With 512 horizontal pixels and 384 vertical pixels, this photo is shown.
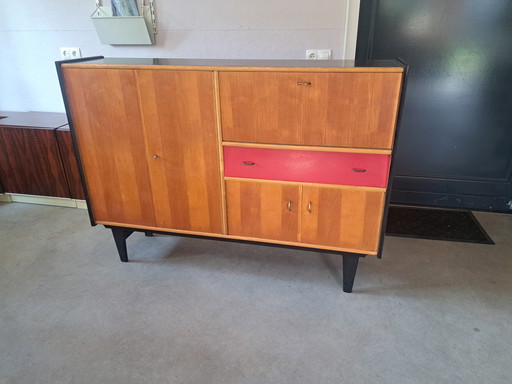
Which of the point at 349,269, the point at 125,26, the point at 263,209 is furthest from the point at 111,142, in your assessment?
the point at 349,269

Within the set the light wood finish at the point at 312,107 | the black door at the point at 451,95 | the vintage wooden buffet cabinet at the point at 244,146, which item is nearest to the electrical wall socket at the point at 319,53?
the black door at the point at 451,95

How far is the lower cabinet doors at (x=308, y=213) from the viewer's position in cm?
166

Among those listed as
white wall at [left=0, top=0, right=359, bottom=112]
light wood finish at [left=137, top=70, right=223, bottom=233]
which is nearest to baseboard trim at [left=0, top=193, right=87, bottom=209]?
white wall at [left=0, top=0, right=359, bottom=112]

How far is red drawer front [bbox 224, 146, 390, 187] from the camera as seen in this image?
5.16 feet

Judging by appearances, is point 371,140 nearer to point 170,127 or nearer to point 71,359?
point 170,127

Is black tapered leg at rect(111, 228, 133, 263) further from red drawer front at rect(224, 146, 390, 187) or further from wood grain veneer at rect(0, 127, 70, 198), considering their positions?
wood grain veneer at rect(0, 127, 70, 198)

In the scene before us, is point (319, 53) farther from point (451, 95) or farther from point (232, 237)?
point (232, 237)

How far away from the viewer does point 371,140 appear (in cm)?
152

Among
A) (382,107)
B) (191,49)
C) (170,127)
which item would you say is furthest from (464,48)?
(170,127)

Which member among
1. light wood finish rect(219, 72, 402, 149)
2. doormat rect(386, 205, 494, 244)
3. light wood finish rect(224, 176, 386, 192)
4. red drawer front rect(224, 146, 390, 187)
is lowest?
doormat rect(386, 205, 494, 244)

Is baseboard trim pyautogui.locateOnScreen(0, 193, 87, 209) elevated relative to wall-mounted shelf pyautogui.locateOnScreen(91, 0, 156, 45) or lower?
lower

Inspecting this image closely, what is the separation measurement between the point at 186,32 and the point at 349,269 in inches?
70.0

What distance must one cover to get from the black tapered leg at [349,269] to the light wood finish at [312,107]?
58cm

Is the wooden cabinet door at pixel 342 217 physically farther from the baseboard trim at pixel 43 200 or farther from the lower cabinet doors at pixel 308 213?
the baseboard trim at pixel 43 200
